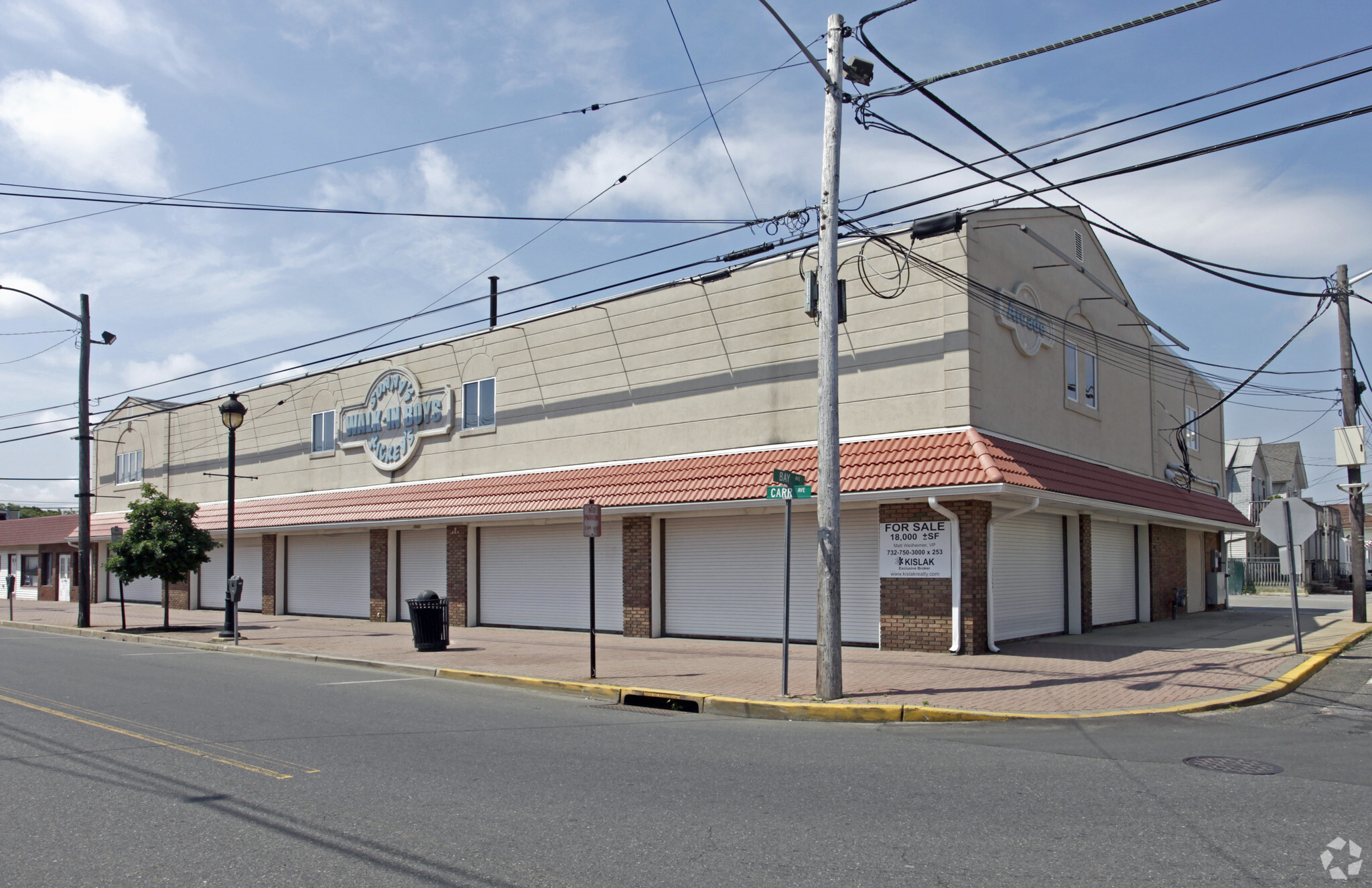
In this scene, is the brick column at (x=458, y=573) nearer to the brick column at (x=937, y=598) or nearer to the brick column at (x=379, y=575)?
the brick column at (x=379, y=575)

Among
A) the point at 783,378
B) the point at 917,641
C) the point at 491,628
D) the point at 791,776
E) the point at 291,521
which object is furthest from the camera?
→ the point at 291,521

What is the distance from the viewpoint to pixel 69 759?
26.4 ft

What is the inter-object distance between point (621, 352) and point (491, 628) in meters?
7.17

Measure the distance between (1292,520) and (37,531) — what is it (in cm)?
4645

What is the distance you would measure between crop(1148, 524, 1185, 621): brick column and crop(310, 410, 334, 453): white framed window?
22456mm

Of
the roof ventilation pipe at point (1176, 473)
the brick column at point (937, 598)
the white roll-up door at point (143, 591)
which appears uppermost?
the roof ventilation pipe at point (1176, 473)

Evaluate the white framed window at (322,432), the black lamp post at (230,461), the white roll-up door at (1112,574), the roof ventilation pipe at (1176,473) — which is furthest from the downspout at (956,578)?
the white framed window at (322,432)

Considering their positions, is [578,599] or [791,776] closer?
[791,776]

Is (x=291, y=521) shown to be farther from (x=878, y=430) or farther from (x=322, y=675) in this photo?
(x=878, y=430)

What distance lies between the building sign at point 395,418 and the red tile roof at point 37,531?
1966 centimetres

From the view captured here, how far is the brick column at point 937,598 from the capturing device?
15.4 m

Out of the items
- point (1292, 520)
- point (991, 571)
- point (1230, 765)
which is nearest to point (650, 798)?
point (1230, 765)

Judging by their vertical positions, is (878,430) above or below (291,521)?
above

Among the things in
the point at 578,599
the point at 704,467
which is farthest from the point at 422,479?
the point at 704,467
